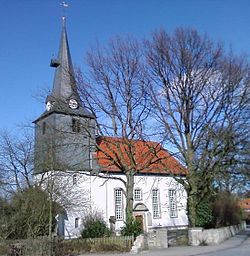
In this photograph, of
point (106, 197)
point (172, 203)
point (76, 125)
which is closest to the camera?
point (76, 125)

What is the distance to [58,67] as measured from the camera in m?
42.7

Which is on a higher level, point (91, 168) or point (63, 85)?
point (63, 85)

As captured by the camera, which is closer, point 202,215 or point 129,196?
point 129,196

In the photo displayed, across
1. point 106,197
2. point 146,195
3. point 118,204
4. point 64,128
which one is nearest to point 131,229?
point 64,128

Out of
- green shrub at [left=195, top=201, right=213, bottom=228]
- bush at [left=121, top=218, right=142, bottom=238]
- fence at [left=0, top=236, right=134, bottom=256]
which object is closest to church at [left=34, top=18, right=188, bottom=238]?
green shrub at [left=195, top=201, right=213, bottom=228]

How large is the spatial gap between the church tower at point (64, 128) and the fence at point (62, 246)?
619cm

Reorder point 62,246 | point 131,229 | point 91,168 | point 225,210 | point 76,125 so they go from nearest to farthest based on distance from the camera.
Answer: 1. point 62,246
2. point 131,229
3. point 76,125
4. point 91,168
5. point 225,210

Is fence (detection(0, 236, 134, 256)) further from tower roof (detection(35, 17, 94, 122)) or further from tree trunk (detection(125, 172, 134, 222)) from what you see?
tower roof (detection(35, 17, 94, 122))

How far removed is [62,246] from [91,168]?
771 inches

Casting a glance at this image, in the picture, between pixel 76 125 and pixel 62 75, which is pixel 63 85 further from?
pixel 76 125

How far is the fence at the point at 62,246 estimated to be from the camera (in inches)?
734

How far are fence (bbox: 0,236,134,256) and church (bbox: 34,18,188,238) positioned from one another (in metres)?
4.13

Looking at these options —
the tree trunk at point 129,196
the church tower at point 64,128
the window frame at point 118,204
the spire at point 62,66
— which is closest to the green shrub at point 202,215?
the tree trunk at point 129,196

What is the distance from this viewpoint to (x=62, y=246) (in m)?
20.9
